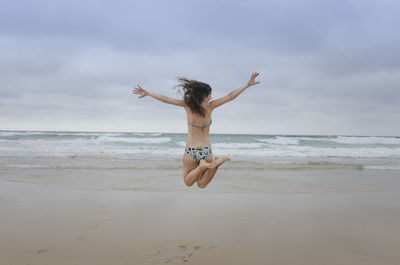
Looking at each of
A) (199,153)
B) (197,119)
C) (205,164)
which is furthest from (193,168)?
(197,119)

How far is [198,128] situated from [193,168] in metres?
0.60

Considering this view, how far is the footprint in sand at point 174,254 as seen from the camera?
12.8 ft

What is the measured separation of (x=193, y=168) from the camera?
14.8 feet

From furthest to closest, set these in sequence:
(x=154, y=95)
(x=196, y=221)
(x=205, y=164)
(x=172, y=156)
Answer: (x=172, y=156) < (x=196, y=221) < (x=154, y=95) < (x=205, y=164)

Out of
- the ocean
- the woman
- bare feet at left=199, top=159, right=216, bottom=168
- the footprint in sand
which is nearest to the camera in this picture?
the footprint in sand

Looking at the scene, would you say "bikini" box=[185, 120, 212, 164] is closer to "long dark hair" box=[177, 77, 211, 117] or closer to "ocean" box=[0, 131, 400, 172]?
"long dark hair" box=[177, 77, 211, 117]

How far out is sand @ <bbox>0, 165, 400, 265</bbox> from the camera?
407 cm

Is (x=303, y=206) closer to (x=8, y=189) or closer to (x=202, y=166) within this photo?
(x=202, y=166)

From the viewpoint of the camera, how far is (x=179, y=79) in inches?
177

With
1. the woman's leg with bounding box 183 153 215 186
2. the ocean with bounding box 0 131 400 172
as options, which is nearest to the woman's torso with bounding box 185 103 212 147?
the woman's leg with bounding box 183 153 215 186

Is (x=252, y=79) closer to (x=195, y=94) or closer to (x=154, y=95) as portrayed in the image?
(x=195, y=94)

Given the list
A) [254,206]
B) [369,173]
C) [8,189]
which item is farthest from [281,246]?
[369,173]

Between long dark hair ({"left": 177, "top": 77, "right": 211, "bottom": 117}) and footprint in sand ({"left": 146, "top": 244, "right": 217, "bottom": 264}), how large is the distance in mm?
1918

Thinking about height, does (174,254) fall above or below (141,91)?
below
